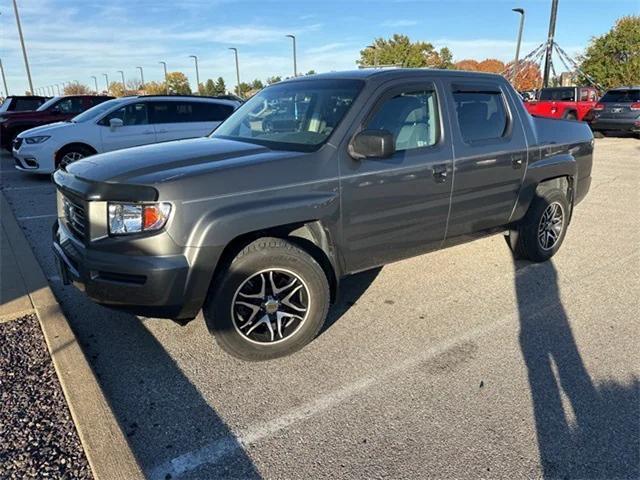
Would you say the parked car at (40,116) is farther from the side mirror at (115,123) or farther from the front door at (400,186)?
the front door at (400,186)

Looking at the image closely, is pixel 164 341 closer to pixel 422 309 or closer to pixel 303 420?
pixel 303 420

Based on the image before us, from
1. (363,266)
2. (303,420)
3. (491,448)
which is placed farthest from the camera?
(363,266)

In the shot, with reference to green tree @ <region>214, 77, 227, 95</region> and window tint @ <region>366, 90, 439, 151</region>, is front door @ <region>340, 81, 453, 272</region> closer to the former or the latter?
window tint @ <region>366, 90, 439, 151</region>

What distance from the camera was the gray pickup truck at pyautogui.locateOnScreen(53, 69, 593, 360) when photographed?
2.84 meters

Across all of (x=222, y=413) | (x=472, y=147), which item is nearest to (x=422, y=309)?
(x=472, y=147)

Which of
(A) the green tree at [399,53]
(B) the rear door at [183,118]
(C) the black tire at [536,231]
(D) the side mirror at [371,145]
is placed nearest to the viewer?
(D) the side mirror at [371,145]

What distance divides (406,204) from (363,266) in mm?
567

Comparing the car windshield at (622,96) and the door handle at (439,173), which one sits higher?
the car windshield at (622,96)

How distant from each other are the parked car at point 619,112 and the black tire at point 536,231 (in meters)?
14.4

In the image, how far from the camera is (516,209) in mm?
4648

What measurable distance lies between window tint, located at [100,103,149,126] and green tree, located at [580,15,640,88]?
3431cm

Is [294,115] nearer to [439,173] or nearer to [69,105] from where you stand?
[439,173]

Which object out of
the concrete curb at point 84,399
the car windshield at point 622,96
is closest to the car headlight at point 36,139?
the concrete curb at point 84,399

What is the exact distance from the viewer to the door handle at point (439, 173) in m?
3.81
